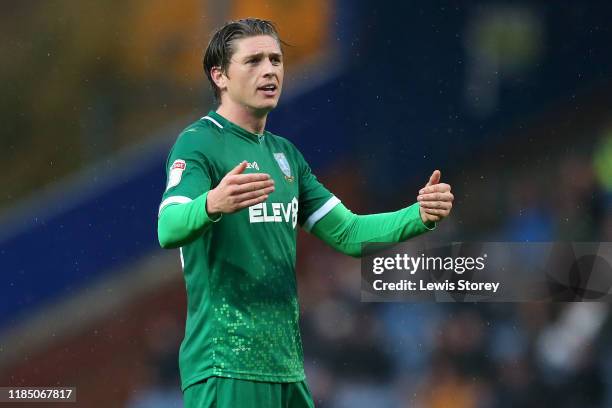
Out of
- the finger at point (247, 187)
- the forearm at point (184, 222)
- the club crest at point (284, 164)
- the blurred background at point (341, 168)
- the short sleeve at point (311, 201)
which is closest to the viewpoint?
the finger at point (247, 187)

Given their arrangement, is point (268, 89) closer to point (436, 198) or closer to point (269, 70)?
point (269, 70)

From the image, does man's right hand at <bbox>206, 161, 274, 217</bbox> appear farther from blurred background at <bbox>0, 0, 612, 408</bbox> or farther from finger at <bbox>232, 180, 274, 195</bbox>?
blurred background at <bbox>0, 0, 612, 408</bbox>

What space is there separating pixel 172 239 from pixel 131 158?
9.79 feet

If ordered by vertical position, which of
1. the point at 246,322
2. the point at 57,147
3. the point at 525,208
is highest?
the point at 57,147

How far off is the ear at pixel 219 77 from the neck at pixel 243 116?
0.06 m

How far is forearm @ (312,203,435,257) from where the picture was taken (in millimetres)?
3553

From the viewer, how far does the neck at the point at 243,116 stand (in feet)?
11.3

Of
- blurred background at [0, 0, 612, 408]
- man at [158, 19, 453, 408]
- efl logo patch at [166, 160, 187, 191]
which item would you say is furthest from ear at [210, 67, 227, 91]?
blurred background at [0, 0, 612, 408]

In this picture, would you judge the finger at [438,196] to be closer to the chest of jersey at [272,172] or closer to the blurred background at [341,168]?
the chest of jersey at [272,172]

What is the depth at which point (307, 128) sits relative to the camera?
19.1 feet

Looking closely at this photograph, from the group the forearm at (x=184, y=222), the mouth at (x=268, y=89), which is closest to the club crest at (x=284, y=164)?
the mouth at (x=268, y=89)

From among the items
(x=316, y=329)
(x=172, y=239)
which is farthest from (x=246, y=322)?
(x=316, y=329)

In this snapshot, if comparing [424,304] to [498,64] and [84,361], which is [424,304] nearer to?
[498,64]

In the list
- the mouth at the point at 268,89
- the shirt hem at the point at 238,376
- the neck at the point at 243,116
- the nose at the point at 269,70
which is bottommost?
the shirt hem at the point at 238,376
